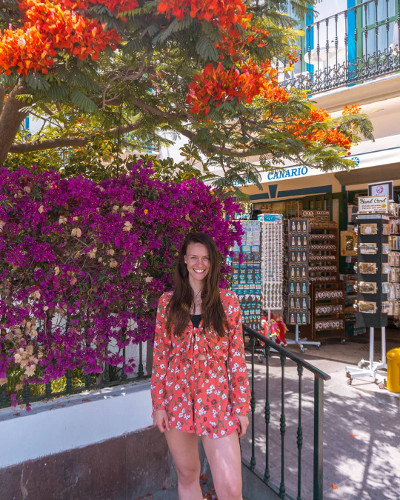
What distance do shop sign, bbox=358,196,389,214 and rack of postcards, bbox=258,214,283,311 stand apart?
68.0 inches

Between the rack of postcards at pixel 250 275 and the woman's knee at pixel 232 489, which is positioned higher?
the rack of postcards at pixel 250 275

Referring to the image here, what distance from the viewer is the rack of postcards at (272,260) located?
7695mm

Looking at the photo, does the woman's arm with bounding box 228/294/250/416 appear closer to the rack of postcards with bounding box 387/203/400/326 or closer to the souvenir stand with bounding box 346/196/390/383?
the souvenir stand with bounding box 346/196/390/383

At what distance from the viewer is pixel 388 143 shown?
698 cm

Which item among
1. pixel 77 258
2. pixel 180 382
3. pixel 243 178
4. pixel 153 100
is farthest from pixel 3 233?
pixel 153 100

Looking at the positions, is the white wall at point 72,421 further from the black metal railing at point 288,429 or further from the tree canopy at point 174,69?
the tree canopy at point 174,69

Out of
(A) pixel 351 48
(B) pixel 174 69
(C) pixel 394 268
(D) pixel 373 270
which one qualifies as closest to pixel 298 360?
(B) pixel 174 69

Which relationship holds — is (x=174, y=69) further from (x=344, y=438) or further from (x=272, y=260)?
(x=272, y=260)

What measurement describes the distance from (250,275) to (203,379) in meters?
5.08

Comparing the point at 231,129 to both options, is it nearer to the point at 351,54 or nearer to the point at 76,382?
the point at 76,382

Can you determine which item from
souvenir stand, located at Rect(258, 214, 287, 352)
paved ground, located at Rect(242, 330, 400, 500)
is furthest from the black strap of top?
souvenir stand, located at Rect(258, 214, 287, 352)

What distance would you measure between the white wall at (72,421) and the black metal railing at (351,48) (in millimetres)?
6678

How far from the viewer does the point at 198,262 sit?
8.32 feet

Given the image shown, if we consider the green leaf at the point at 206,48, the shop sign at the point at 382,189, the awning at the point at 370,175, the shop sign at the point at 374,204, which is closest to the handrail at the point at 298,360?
the green leaf at the point at 206,48
